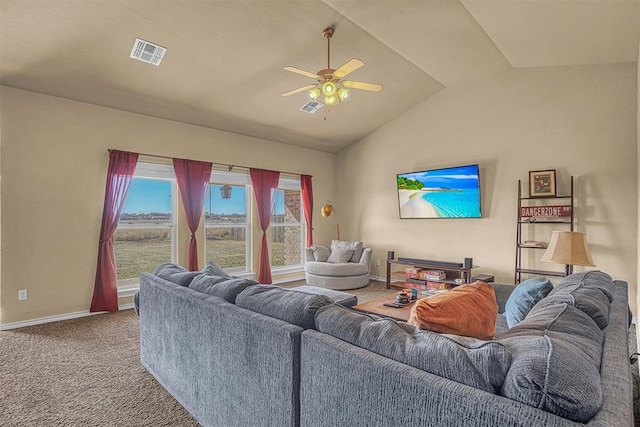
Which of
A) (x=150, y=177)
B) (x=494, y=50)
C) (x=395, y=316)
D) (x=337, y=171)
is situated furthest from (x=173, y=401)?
(x=337, y=171)

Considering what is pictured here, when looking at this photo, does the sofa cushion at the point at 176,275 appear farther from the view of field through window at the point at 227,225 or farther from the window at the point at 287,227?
the window at the point at 287,227

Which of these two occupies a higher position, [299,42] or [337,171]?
[299,42]

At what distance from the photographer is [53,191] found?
414 centimetres

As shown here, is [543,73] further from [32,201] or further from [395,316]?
[32,201]

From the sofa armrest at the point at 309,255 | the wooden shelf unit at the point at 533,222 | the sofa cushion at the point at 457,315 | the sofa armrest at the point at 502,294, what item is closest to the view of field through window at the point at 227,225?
the sofa armrest at the point at 309,255

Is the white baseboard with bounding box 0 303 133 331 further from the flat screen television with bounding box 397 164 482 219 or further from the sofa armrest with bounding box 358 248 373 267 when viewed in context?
the flat screen television with bounding box 397 164 482 219

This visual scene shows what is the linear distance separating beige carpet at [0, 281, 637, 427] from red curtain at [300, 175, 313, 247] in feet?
12.2

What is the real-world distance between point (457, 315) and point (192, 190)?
462 cm

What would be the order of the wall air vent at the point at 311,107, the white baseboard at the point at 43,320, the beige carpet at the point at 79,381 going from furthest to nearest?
the wall air vent at the point at 311,107, the white baseboard at the point at 43,320, the beige carpet at the point at 79,381

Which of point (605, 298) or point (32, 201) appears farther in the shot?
point (32, 201)

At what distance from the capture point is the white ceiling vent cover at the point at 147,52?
350cm

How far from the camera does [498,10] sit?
10.8 ft

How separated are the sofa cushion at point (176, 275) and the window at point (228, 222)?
9.46ft

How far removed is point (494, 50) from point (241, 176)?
168 inches
